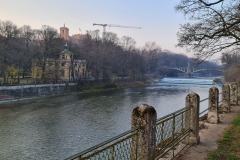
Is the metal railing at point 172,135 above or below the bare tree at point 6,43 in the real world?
below

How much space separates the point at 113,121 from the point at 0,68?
26.2m

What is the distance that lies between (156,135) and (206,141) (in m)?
2.78

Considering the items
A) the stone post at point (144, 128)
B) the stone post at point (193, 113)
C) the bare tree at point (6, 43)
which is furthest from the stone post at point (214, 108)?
the bare tree at point (6, 43)

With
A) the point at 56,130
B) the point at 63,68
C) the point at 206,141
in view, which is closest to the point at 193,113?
the point at 206,141

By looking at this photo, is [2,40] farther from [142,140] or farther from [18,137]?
[142,140]

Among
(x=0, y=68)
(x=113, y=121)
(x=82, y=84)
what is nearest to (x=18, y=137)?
(x=113, y=121)

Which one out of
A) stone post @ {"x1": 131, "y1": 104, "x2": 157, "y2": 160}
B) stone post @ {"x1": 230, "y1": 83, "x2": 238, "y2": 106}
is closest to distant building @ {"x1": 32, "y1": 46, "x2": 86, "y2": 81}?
stone post @ {"x1": 230, "y1": 83, "x2": 238, "y2": 106}

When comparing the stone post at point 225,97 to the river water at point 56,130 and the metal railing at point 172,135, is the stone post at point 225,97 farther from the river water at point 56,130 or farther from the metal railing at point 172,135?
the river water at point 56,130

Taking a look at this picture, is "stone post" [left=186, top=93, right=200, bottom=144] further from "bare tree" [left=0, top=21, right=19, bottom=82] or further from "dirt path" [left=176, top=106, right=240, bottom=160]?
"bare tree" [left=0, top=21, right=19, bottom=82]

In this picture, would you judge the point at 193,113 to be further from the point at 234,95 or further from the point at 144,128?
the point at 234,95

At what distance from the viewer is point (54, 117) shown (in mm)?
24344

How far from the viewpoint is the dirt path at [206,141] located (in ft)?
21.3

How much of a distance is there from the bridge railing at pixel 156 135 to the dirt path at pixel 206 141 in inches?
6.6

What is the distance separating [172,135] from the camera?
6.46m
